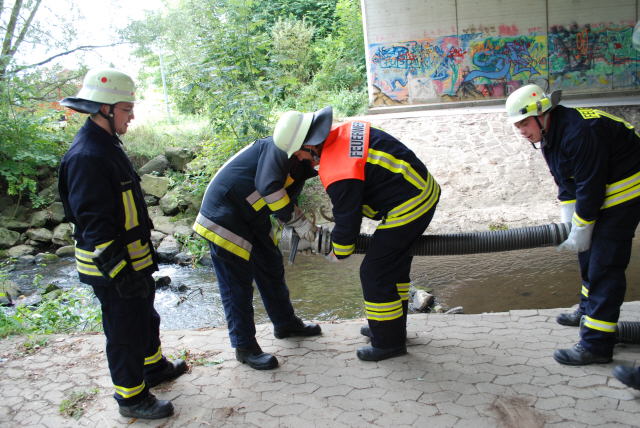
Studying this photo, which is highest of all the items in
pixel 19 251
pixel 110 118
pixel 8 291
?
pixel 110 118

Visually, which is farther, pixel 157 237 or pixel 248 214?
pixel 157 237

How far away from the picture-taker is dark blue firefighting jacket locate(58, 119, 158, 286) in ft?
9.36

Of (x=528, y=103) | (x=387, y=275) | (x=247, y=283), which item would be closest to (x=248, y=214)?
(x=247, y=283)

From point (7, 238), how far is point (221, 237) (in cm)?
812

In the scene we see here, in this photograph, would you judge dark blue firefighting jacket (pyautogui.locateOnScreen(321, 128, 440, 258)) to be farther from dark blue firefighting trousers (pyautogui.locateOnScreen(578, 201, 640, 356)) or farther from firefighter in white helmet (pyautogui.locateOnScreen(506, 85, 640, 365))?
dark blue firefighting trousers (pyautogui.locateOnScreen(578, 201, 640, 356))

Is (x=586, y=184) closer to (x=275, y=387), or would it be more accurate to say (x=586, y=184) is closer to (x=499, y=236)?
(x=499, y=236)

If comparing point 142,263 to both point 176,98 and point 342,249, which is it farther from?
point 176,98

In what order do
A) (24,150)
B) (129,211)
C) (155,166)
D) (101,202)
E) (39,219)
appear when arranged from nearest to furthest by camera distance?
(101,202)
(129,211)
(39,219)
(24,150)
(155,166)

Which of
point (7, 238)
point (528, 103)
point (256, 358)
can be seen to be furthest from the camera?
point (7, 238)

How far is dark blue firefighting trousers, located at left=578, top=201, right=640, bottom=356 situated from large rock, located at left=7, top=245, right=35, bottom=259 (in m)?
9.45

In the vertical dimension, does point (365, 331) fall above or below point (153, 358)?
below

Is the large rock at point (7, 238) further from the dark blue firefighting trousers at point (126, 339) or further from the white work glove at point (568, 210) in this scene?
the white work glove at point (568, 210)

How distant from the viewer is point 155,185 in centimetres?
1094

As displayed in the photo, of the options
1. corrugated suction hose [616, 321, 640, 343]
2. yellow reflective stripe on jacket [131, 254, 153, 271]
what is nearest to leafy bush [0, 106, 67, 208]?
yellow reflective stripe on jacket [131, 254, 153, 271]
